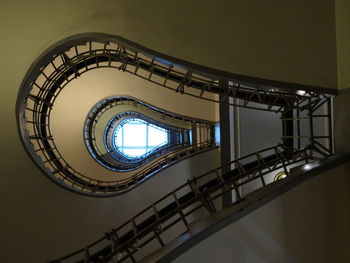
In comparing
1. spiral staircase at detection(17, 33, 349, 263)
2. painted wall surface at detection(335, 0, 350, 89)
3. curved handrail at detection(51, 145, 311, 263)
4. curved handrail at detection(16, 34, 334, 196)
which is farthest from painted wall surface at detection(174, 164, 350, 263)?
curved handrail at detection(16, 34, 334, 196)

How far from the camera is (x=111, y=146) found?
834cm

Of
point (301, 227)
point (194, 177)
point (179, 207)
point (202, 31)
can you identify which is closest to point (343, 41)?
point (202, 31)

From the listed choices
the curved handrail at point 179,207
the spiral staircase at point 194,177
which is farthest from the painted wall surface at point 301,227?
the curved handrail at point 179,207

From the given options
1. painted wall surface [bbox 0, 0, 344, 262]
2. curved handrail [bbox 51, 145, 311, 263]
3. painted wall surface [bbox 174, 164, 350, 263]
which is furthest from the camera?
painted wall surface [bbox 0, 0, 344, 262]

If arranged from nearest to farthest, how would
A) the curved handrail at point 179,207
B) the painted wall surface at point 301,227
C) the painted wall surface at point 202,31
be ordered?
the painted wall surface at point 301,227
the curved handrail at point 179,207
the painted wall surface at point 202,31

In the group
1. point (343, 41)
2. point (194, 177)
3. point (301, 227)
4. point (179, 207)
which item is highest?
point (343, 41)

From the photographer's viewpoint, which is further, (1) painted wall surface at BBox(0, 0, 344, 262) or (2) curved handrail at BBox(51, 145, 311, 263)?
(1) painted wall surface at BBox(0, 0, 344, 262)

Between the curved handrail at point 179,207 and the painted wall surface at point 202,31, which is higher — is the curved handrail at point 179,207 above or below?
below

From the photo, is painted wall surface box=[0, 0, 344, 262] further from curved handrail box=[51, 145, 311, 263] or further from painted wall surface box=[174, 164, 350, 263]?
painted wall surface box=[174, 164, 350, 263]

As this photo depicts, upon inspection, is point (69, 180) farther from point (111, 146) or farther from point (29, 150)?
point (111, 146)

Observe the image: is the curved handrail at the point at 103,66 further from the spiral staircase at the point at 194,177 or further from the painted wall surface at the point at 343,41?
the painted wall surface at the point at 343,41

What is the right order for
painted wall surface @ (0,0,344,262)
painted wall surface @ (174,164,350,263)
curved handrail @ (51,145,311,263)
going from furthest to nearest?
1. painted wall surface @ (0,0,344,262)
2. curved handrail @ (51,145,311,263)
3. painted wall surface @ (174,164,350,263)

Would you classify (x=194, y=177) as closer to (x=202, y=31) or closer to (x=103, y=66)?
(x=202, y=31)

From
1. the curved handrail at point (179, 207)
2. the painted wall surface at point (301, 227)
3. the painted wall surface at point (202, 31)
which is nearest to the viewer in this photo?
the painted wall surface at point (301, 227)
